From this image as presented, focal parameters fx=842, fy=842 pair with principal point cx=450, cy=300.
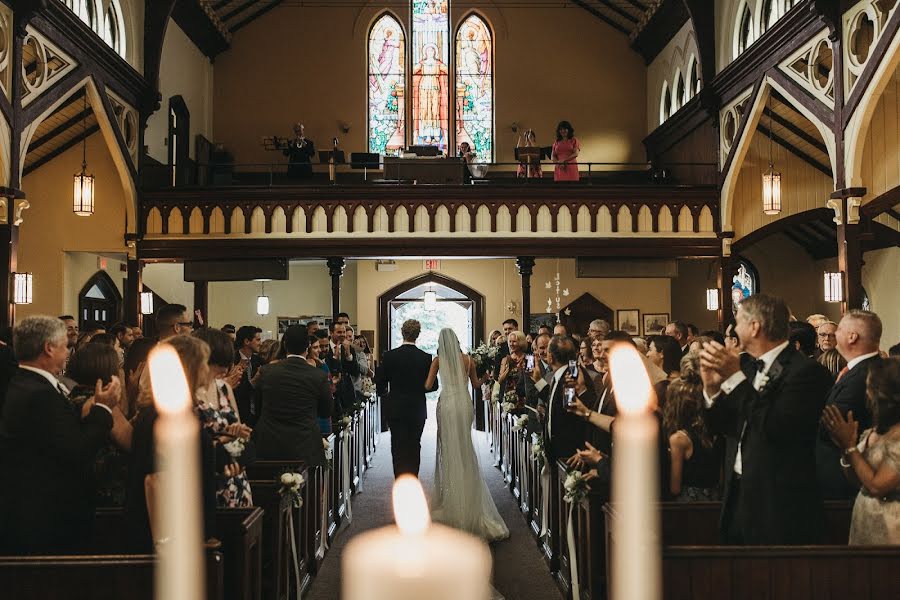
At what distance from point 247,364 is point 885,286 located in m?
12.3

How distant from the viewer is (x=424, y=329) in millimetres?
19031

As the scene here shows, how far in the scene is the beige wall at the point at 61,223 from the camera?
13031mm

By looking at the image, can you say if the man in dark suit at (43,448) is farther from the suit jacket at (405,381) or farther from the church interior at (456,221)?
the suit jacket at (405,381)

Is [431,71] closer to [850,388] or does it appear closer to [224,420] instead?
[850,388]

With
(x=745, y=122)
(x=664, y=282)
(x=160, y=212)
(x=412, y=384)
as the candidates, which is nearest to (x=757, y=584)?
(x=412, y=384)

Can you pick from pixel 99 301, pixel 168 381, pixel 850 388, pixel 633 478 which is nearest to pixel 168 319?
pixel 168 381

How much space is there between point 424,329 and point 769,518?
629 inches

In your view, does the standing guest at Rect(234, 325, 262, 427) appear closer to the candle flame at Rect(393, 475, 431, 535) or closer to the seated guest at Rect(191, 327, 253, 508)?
the seated guest at Rect(191, 327, 253, 508)

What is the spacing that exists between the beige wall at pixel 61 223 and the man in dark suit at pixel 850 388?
1127 cm

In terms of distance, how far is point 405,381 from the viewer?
23.2ft

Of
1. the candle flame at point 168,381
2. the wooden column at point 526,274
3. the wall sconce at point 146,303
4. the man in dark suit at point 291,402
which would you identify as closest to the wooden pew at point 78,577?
the candle flame at point 168,381

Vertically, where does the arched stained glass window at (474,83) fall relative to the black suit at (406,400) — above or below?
above

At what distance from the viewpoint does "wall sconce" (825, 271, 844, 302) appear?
364 inches

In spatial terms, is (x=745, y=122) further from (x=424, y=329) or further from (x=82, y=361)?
(x=82, y=361)
